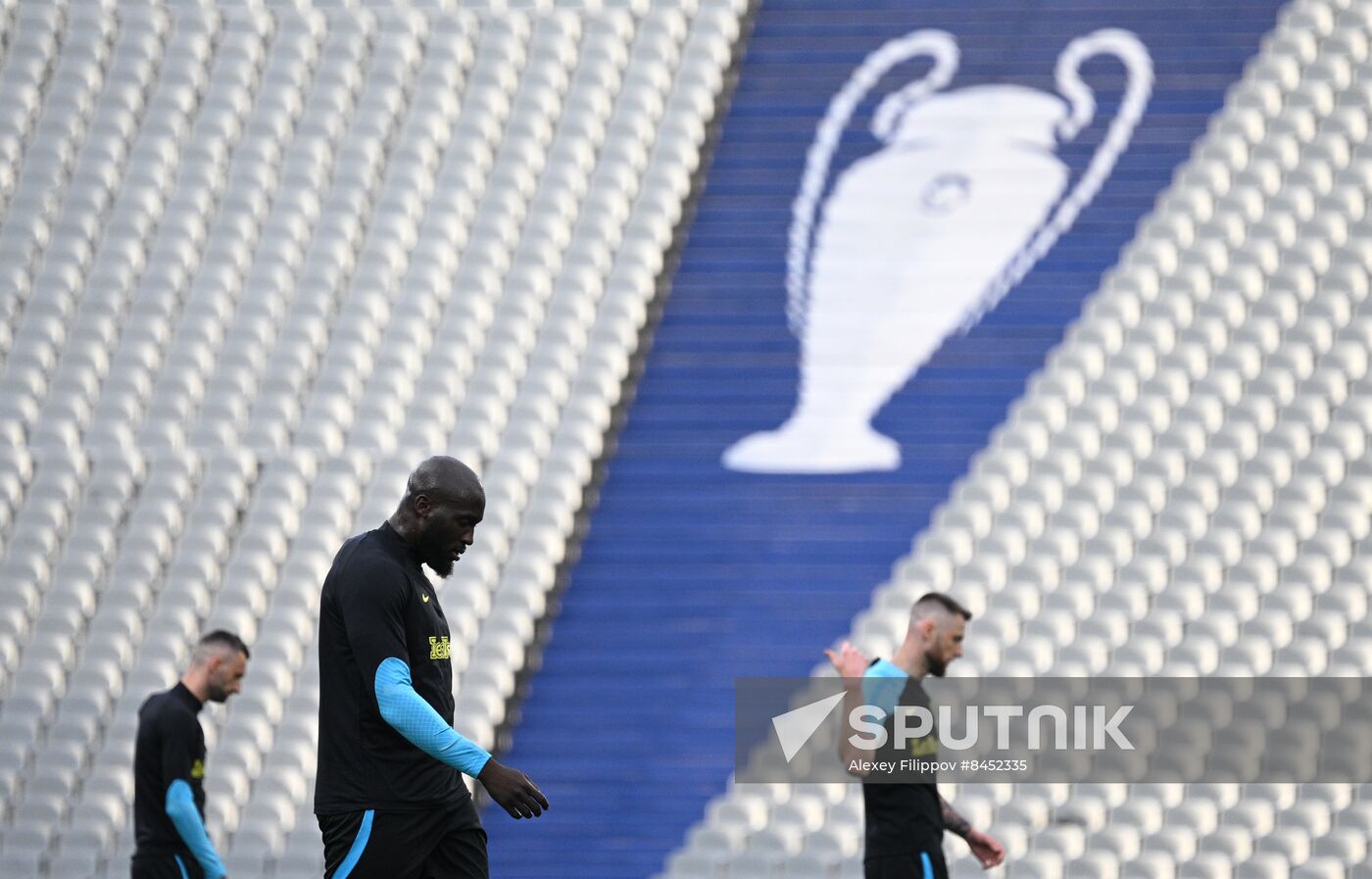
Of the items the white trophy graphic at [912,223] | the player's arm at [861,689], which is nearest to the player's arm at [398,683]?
the player's arm at [861,689]

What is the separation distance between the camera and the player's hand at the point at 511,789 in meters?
2.64

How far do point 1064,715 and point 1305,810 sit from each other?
2.90 ft

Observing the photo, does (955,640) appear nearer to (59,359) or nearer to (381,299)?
(381,299)

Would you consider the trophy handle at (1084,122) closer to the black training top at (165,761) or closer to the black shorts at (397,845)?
the black training top at (165,761)

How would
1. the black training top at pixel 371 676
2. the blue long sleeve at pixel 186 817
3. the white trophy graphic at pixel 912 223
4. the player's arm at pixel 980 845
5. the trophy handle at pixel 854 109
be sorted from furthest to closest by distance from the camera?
the trophy handle at pixel 854 109 → the white trophy graphic at pixel 912 223 → the blue long sleeve at pixel 186 817 → the player's arm at pixel 980 845 → the black training top at pixel 371 676

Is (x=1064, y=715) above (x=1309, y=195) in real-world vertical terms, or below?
below

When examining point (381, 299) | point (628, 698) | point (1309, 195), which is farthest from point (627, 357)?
point (1309, 195)

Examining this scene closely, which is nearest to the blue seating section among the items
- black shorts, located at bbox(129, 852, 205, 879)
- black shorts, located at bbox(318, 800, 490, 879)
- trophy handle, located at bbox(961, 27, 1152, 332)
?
trophy handle, located at bbox(961, 27, 1152, 332)

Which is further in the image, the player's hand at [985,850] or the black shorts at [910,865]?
the player's hand at [985,850]

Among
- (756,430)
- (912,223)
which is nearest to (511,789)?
(756,430)

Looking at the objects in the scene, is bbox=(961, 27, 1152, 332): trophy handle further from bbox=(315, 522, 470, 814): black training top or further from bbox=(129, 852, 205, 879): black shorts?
bbox=(315, 522, 470, 814): black training top

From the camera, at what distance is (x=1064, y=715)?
6449mm

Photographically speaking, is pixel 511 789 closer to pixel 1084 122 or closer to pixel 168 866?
pixel 168 866

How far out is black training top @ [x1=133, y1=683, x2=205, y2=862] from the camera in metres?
4.24
